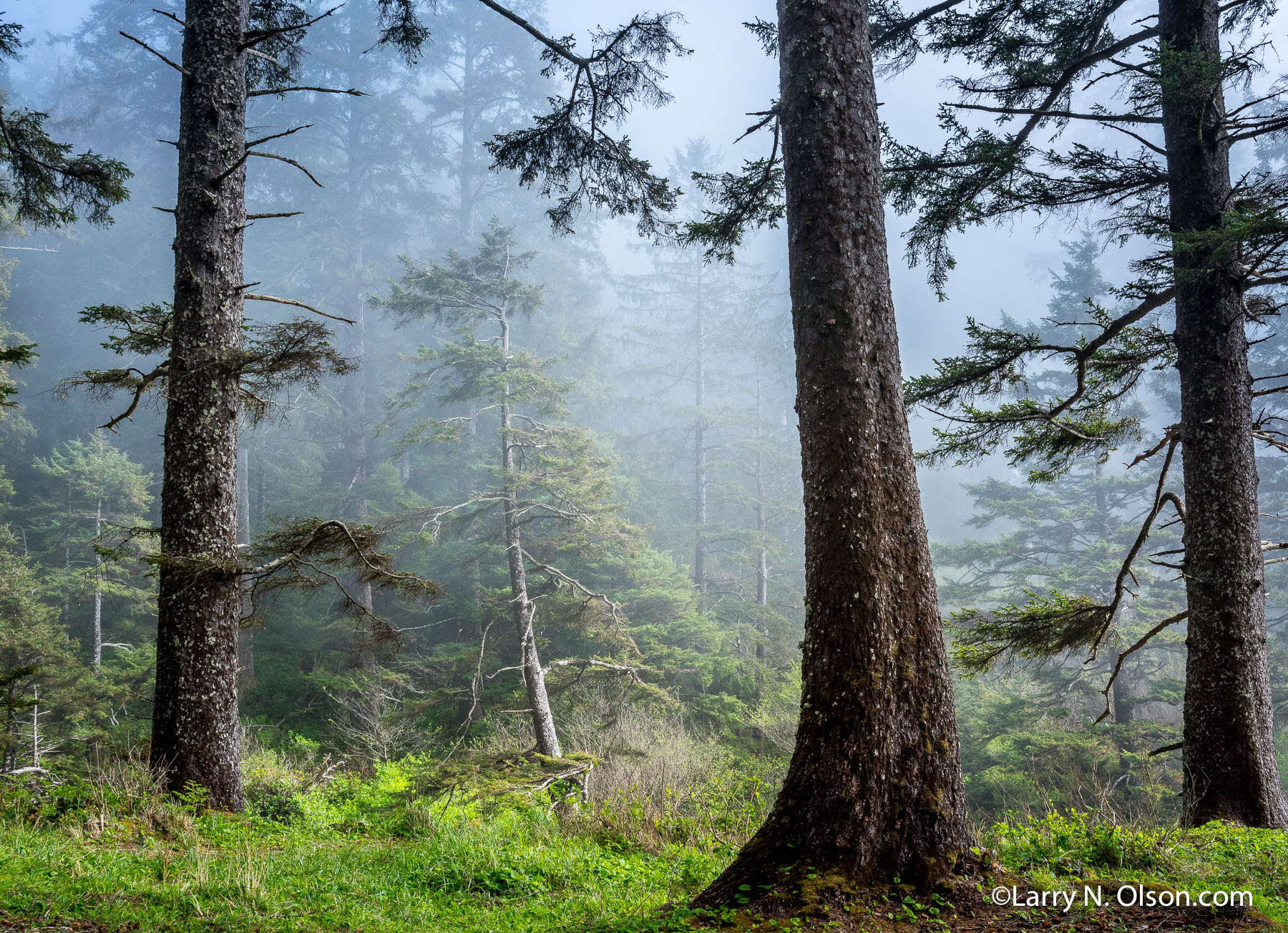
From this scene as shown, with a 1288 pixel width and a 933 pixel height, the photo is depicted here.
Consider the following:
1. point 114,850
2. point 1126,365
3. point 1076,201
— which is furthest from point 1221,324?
point 114,850

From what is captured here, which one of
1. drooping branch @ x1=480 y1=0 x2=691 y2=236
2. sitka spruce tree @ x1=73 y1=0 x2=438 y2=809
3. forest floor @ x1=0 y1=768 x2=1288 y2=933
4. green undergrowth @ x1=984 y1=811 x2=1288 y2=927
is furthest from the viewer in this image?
drooping branch @ x1=480 y1=0 x2=691 y2=236

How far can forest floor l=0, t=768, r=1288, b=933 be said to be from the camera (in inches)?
108

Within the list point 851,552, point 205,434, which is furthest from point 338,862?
point 851,552

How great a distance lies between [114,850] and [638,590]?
14.3 meters

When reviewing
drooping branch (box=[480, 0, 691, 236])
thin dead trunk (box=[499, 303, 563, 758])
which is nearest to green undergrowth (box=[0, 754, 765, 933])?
drooping branch (box=[480, 0, 691, 236])

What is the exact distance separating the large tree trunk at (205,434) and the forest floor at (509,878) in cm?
54

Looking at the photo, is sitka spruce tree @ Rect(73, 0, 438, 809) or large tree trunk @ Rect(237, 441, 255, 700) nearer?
sitka spruce tree @ Rect(73, 0, 438, 809)

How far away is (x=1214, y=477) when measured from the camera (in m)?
5.54

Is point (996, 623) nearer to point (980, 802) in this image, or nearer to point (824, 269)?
point (824, 269)

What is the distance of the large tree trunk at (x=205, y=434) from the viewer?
5070mm

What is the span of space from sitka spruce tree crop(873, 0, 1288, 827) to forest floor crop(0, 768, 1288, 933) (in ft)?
4.52

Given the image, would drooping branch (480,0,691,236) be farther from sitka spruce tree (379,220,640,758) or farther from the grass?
sitka spruce tree (379,220,640,758)

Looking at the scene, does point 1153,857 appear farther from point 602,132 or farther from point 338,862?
point 602,132

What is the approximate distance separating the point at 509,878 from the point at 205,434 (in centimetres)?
413
